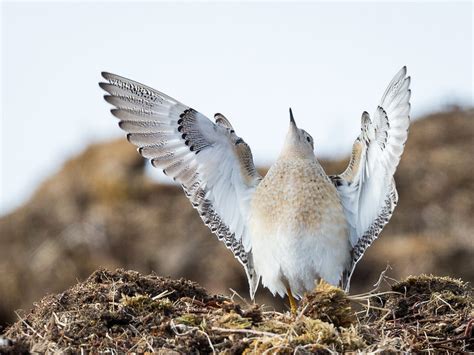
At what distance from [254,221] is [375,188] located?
1059 mm

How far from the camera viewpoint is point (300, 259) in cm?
756

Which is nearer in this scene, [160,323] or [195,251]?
[160,323]

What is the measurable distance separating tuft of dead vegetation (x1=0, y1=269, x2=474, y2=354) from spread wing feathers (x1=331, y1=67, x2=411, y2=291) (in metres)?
1.11

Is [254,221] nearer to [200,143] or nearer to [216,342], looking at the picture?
[200,143]

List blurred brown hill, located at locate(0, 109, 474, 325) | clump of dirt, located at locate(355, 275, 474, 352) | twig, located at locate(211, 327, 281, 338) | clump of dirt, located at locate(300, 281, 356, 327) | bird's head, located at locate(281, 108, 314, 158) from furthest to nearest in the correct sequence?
1. blurred brown hill, located at locate(0, 109, 474, 325)
2. bird's head, located at locate(281, 108, 314, 158)
3. clump of dirt, located at locate(300, 281, 356, 327)
4. clump of dirt, located at locate(355, 275, 474, 352)
5. twig, located at locate(211, 327, 281, 338)

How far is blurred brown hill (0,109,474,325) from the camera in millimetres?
17281

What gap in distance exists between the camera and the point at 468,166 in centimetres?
2072

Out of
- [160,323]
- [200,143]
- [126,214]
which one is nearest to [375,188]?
[200,143]

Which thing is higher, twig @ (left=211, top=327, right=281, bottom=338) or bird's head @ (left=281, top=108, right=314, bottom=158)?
bird's head @ (left=281, top=108, right=314, bottom=158)

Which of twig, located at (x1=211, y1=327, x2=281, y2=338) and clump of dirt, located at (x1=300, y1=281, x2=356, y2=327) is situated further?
clump of dirt, located at (x1=300, y1=281, x2=356, y2=327)

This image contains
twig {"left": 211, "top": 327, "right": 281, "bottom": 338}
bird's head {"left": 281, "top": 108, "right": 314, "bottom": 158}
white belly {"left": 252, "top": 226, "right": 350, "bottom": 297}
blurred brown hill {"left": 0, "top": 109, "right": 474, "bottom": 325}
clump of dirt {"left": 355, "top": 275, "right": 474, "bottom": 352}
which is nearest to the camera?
twig {"left": 211, "top": 327, "right": 281, "bottom": 338}

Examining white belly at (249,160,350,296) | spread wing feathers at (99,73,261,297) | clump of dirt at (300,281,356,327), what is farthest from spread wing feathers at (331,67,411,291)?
clump of dirt at (300,281,356,327)

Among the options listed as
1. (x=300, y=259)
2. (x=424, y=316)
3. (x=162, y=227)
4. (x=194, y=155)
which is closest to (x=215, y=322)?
(x=424, y=316)

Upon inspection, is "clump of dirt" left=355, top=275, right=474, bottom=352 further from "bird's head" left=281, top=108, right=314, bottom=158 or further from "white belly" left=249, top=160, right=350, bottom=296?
"bird's head" left=281, top=108, right=314, bottom=158
